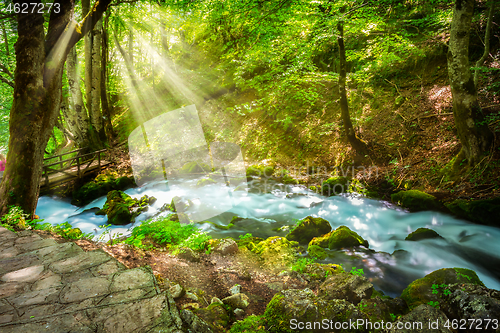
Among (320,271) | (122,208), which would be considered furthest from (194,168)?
(320,271)

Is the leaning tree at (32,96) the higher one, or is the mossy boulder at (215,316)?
the leaning tree at (32,96)

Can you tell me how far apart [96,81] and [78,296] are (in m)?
14.4

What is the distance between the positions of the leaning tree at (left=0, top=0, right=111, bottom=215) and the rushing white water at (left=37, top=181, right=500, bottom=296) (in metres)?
3.02

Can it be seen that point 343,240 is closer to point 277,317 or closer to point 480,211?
point 277,317

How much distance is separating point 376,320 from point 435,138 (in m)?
7.37

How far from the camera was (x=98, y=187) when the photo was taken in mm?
11094

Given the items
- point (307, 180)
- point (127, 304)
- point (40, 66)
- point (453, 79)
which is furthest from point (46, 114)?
point (453, 79)

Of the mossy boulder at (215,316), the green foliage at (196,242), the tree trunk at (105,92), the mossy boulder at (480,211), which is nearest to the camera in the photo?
the mossy boulder at (215,316)

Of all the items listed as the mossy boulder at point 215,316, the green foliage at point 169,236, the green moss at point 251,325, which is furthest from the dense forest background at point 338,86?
the green moss at point 251,325

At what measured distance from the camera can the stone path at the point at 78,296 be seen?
5.62ft

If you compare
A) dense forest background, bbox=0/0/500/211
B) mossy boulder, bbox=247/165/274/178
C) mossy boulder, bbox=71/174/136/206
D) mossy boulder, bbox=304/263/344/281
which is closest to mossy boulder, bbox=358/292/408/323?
mossy boulder, bbox=304/263/344/281

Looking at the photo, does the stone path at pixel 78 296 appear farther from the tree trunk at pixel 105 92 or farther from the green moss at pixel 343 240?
the tree trunk at pixel 105 92

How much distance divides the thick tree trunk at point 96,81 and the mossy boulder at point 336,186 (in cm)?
1352

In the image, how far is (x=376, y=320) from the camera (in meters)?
2.79
